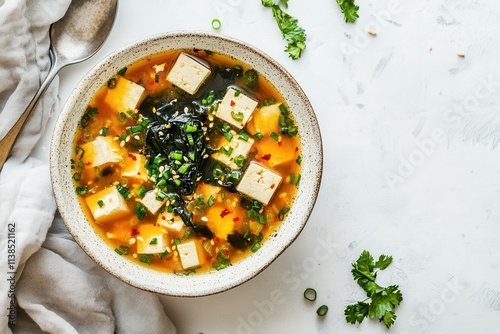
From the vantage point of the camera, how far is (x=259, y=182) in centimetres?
299

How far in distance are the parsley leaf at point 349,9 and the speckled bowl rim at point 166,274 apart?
0.55 metres

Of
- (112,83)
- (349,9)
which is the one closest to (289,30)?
(349,9)

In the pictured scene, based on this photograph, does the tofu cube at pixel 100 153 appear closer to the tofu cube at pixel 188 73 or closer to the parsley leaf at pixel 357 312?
the tofu cube at pixel 188 73

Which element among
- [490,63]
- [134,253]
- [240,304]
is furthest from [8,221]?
[490,63]

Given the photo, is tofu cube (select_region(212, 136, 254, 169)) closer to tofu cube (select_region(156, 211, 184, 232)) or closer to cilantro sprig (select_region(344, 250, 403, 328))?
tofu cube (select_region(156, 211, 184, 232))

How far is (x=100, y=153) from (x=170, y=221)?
0.45 metres

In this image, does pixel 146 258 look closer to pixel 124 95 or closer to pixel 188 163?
pixel 188 163

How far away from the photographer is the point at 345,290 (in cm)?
331

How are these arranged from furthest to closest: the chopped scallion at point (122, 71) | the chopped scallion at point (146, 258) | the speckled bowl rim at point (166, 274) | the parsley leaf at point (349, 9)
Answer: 1. the parsley leaf at point (349, 9)
2. the chopped scallion at point (146, 258)
3. the chopped scallion at point (122, 71)
4. the speckled bowl rim at point (166, 274)

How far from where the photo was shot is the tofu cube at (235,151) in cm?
303

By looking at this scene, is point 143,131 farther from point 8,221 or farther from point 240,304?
point 240,304

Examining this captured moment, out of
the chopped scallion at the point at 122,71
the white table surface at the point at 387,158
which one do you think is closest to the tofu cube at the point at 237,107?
the white table surface at the point at 387,158

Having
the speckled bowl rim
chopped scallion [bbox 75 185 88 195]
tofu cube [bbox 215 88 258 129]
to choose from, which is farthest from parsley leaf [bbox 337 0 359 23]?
chopped scallion [bbox 75 185 88 195]

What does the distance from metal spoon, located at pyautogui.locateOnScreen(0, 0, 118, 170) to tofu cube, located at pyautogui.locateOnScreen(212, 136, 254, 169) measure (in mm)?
785
